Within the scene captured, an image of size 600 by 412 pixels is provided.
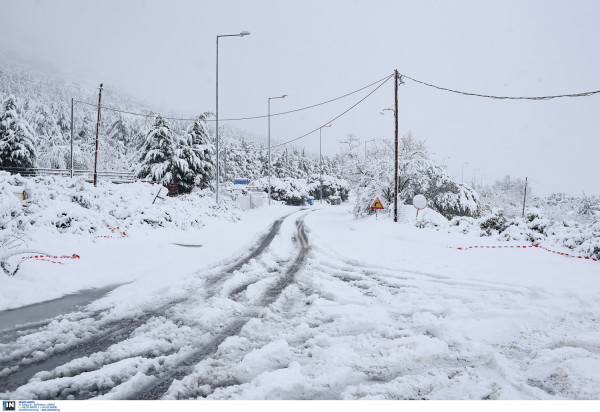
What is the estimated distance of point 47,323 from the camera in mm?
4266

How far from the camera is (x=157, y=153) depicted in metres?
26.4

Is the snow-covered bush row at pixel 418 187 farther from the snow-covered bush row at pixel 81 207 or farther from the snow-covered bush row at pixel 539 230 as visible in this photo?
the snow-covered bush row at pixel 81 207

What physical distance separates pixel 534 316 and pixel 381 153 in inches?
877

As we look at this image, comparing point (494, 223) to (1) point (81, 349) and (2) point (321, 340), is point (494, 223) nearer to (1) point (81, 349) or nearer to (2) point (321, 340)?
(2) point (321, 340)

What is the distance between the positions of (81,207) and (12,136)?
Result: 21.1 meters

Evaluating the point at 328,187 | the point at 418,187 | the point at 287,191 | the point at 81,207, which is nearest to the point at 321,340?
the point at 81,207

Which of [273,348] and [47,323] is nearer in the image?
[273,348]

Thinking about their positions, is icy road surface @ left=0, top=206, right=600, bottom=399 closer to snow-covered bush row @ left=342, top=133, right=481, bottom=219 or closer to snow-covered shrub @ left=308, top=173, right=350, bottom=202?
snow-covered bush row @ left=342, top=133, right=481, bottom=219

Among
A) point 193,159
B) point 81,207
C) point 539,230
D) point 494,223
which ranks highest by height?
point 193,159

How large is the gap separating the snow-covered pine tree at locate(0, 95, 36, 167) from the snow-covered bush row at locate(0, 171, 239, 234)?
1571 cm

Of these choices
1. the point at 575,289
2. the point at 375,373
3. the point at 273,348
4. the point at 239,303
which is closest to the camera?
the point at 375,373

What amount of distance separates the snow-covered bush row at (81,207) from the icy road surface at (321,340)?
468 cm
